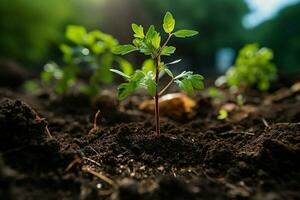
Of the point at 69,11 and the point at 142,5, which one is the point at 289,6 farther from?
the point at 69,11

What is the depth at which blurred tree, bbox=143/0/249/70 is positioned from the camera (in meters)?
5.58

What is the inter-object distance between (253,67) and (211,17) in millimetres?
3382

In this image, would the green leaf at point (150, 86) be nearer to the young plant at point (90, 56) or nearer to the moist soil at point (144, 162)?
the moist soil at point (144, 162)

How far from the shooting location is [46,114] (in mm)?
1974

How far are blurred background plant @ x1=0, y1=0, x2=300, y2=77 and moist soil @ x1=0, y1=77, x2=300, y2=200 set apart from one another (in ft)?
12.6

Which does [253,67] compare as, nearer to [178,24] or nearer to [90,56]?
[90,56]

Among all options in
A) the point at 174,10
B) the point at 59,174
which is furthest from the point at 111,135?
the point at 174,10

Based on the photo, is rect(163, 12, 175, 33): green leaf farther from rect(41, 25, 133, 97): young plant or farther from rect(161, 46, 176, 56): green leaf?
rect(41, 25, 133, 97): young plant

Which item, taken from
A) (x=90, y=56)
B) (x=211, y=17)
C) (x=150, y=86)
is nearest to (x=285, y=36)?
(x=211, y=17)

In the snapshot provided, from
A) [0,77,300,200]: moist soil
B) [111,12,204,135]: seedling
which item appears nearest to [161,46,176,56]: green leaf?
[111,12,204,135]: seedling

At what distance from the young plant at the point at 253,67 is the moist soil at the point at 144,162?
41.2 inches

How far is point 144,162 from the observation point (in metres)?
1.24

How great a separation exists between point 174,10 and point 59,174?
4.86 m

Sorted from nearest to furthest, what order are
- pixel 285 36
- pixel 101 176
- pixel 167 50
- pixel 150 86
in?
pixel 101 176, pixel 150 86, pixel 167 50, pixel 285 36
